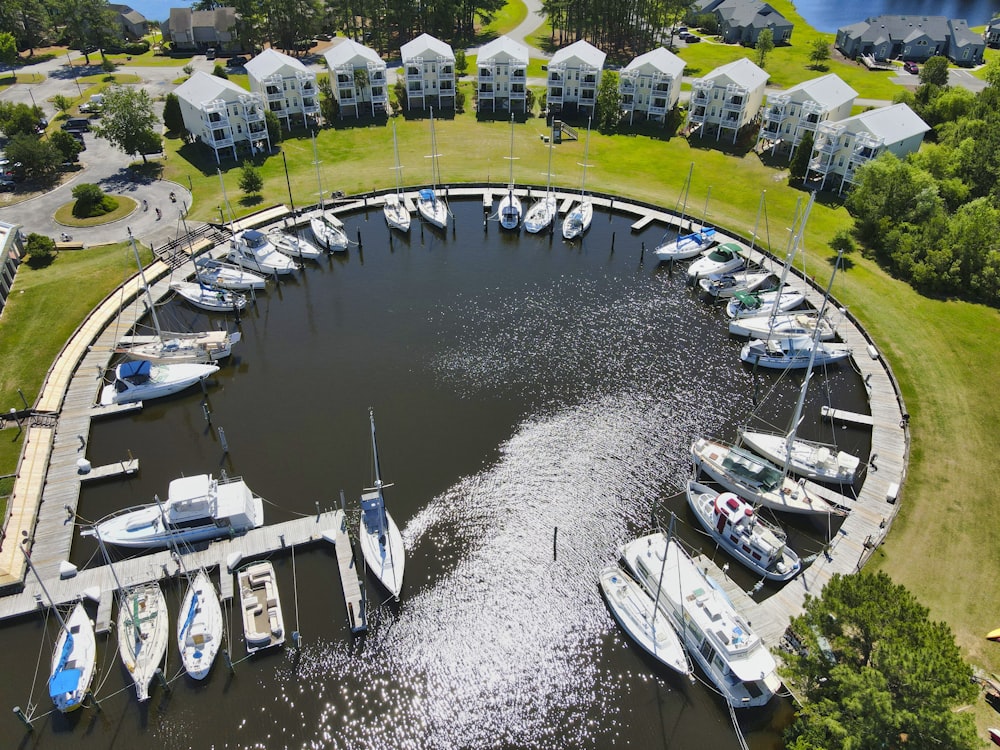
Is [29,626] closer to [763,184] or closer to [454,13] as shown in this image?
[763,184]

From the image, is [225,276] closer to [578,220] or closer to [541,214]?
[541,214]

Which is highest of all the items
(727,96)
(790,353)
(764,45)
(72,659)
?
(764,45)

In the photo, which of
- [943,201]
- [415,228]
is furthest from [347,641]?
[943,201]

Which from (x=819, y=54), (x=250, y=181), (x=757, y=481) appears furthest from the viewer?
(x=819, y=54)

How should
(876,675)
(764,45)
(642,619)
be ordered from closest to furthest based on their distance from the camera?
1. (876,675)
2. (642,619)
3. (764,45)

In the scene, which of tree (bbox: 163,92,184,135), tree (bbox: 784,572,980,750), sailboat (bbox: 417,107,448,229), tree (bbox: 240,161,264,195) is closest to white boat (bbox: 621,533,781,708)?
tree (bbox: 784,572,980,750)

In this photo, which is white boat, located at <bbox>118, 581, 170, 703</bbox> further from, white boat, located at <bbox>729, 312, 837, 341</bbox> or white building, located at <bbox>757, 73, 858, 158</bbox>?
white building, located at <bbox>757, 73, 858, 158</bbox>

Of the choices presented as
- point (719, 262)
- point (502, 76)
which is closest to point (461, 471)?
point (719, 262)
